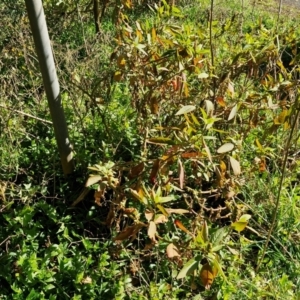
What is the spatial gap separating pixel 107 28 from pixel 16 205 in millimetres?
2717

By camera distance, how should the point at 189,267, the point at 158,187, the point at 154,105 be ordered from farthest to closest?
the point at 154,105 → the point at 158,187 → the point at 189,267

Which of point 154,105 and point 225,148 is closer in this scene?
point 225,148

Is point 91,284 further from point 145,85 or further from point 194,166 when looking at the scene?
point 145,85

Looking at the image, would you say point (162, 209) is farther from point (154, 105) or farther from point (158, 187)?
point (154, 105)

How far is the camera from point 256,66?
2369 mm

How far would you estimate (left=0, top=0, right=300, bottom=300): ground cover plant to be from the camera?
196cm

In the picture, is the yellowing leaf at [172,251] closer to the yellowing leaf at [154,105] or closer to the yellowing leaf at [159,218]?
the yellowing leaf at [159,218]

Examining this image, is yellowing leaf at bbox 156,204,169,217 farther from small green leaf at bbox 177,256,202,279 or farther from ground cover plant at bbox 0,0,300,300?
small green leaf at bbox 177,256,202,279

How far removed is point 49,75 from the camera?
2113mm

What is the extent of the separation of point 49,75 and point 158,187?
74cm

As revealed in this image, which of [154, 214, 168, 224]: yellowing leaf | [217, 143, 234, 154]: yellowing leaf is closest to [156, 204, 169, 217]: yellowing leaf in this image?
[154, 214, 168, 224]: yellowing leaf

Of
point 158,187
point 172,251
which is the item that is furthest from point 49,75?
point 172,251

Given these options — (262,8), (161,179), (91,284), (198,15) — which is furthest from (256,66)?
(262,8)

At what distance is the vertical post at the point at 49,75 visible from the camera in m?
1.90
